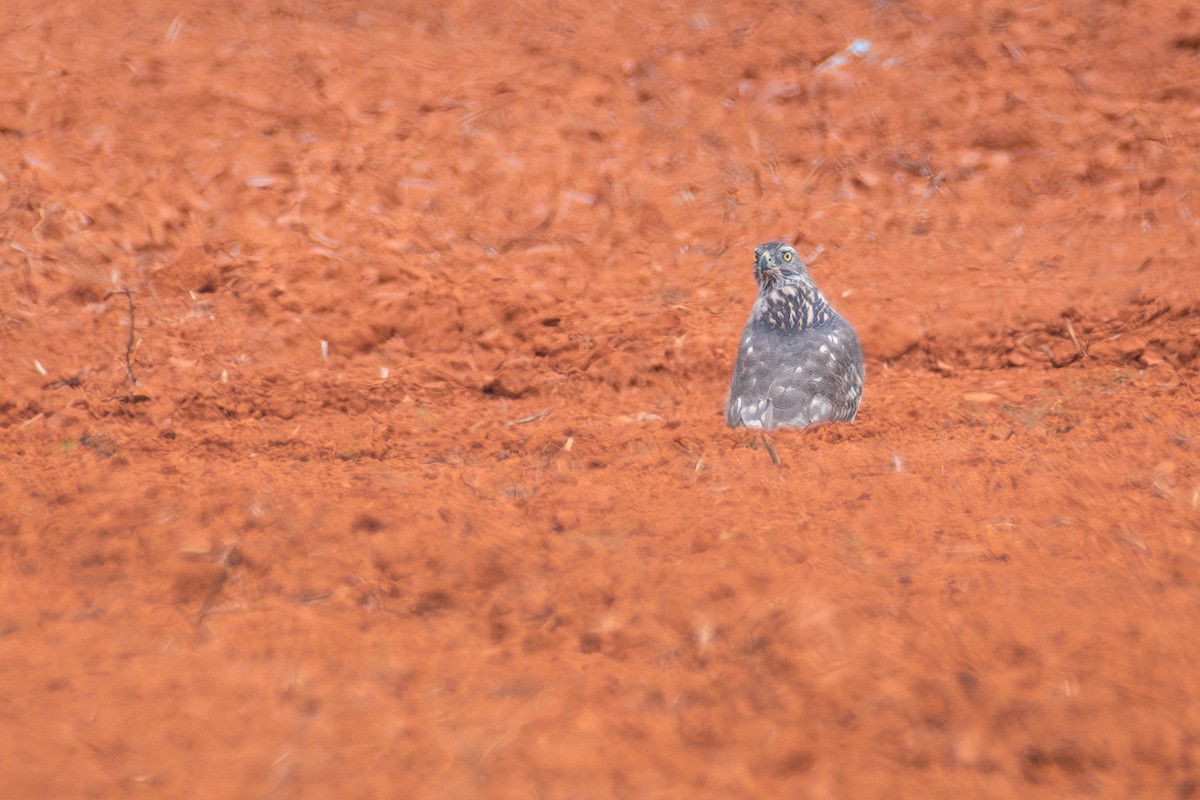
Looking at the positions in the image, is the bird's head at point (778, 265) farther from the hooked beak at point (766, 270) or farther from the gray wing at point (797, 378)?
the gray wing at point (797, 378)

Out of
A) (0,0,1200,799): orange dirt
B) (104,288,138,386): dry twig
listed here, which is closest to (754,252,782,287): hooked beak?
(0,0,1200,799): orange dirt

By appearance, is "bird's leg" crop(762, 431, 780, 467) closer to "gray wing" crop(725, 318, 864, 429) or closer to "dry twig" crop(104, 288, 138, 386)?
"gray wing" crop(725, 318, 864, 429)

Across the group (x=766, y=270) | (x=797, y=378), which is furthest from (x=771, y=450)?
(x=766, y=270)

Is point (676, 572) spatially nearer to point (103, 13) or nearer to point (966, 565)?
point (966, 565)

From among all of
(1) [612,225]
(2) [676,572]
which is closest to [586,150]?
(1) [612,225]

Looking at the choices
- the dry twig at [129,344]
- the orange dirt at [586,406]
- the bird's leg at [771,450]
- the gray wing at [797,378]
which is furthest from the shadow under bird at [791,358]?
the dry twig at [129,344]

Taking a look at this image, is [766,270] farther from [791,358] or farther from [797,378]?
[797,378]

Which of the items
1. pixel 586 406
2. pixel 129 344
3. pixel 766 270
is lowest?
pixel 586 406
